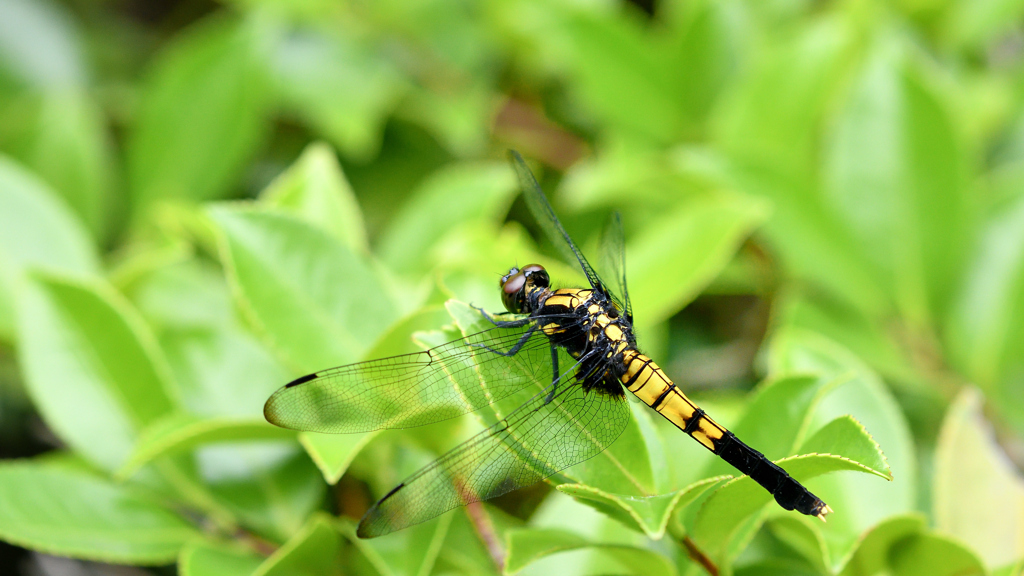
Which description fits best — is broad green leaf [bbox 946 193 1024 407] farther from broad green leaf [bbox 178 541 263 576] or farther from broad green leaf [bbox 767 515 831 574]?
broad green leaf [bbox 178 541 263 576]

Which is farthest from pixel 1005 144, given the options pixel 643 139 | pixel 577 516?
pixel 577 516

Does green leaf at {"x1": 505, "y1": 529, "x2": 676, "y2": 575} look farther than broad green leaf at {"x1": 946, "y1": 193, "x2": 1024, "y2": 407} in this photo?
No

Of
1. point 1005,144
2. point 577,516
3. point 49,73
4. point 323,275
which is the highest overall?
point 49,73

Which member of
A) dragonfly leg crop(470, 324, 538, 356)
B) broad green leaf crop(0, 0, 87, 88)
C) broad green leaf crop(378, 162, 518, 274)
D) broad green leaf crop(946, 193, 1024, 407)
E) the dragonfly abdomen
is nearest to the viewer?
the dragonfly abdomen

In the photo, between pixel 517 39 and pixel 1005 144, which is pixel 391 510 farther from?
pixel 1005 144

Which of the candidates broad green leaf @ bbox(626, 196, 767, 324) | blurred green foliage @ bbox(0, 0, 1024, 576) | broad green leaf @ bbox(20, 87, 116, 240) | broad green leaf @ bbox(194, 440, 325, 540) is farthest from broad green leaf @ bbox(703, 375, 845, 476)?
broad green leaf @ bbox(20, 87, 116, 240)

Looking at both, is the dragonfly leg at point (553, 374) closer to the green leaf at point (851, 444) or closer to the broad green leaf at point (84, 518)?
the green leaf at point (851, 444)

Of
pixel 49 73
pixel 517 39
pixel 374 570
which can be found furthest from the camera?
pixel 49 73

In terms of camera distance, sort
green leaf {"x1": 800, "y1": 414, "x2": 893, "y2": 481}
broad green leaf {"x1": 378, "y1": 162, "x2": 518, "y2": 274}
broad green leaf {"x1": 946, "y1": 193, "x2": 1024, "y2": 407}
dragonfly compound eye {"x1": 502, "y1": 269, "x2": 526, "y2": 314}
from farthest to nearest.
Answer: broad green leaf {"x1": 378, "y1": 162, "x2": 518, "y2": 274}
broad green leaf {"x1": 946, "y1": 193, "x2": 1024, "y2": 407}
dragonfly compound eye {"x1": 502, "y1": 269, "x2": 526, "y2": 314}
green leaf {"x1": 800, "y1": 414, "x2": 893, "y2": 481}
